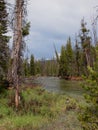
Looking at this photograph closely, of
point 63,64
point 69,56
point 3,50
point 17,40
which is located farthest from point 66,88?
point 63,64

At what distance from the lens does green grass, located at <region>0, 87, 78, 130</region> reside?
1417cm

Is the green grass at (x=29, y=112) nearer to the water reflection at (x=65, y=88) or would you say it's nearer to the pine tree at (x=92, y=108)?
the pine tree at (x=92, y=108)

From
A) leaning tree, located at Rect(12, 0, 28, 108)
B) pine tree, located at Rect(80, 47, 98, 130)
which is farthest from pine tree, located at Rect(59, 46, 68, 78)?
pine tree, located at Rect(80, 47, 98, 130)

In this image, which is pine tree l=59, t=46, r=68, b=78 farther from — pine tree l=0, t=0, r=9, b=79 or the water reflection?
pine tree l=0, t=0, r=9, b=79

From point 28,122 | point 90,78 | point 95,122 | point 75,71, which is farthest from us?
point 75,71

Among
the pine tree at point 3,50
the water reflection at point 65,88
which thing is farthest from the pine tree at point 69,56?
the pine tree at point 3,50

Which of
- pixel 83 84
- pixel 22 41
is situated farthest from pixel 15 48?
pixel 83 84

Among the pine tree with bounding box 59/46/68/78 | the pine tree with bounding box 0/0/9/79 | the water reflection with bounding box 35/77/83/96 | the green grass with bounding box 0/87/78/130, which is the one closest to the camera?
the green grass with bounding box 0/87/78/130

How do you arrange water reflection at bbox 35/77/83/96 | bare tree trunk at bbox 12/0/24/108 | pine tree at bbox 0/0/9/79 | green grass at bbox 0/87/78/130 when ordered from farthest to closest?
water reflection at bbox 35/77/83/96, pine tree at bbox 0/0/9/79, bare tree trunk at bbox 12/0/24/108, green grass at bbox 0/87/78/130

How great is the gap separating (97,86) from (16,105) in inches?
372

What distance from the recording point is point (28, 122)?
48.0ft

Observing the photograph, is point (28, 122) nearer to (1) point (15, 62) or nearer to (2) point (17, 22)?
(1) point (15, 62)

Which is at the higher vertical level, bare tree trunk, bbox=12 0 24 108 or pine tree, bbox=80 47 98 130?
bare tree trunk, bbox=12 0 24 108

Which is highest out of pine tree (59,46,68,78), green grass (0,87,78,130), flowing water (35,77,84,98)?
pine tree (59,46,68,78)
